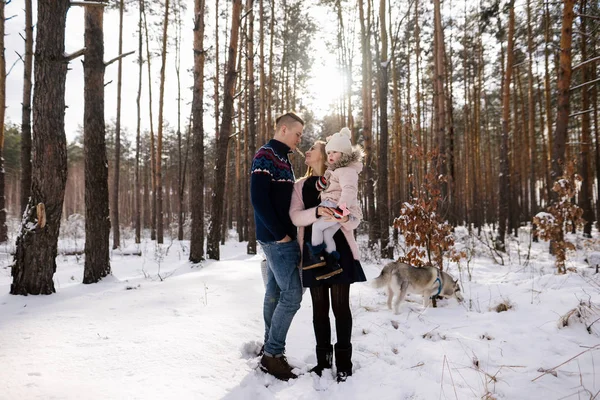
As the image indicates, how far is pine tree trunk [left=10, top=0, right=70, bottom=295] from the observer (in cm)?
448

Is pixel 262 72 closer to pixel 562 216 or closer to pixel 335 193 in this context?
pixel 562 216

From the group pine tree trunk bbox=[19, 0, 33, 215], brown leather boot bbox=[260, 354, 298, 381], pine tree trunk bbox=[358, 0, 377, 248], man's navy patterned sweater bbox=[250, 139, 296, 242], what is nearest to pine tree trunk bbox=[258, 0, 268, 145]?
pine tree trunk bbox=[358, 0, 377, 248]

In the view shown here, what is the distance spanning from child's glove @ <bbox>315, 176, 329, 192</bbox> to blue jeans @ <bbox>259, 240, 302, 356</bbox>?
480mm

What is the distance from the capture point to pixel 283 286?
2578mm

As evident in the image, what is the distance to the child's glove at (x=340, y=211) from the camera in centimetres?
234

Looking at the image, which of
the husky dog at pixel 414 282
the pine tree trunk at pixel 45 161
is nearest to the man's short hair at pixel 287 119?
the husky dog at pixel 414 282

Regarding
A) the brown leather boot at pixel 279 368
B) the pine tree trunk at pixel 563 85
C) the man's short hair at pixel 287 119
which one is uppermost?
the pine tree trunk at pixel 563 85

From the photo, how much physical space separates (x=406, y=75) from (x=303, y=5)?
8014 mm

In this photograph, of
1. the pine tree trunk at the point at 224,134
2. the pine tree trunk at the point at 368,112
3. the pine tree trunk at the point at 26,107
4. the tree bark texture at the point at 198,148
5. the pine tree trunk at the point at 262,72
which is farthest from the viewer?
the pine tree trunk at the point at 262,72

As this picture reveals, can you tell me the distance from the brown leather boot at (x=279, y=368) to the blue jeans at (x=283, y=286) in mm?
45

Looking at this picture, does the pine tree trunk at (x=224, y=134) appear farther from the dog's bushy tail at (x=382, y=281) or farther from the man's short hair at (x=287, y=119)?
the man's short hair at (x=287, y=119)

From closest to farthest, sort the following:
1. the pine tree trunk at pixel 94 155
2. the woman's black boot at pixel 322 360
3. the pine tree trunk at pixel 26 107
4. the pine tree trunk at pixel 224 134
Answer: the woman's black boot at pixel 322 360 < the pine tree trunk at pixel 94 155 < the pine tree trunk at pixel 224 134 < the pine tree trunk at pixel 26 107

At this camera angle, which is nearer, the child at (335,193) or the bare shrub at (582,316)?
the child at (335,193)

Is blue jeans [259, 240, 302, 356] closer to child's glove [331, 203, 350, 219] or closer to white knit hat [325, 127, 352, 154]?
child's glove [331, 203, 350, 219]
